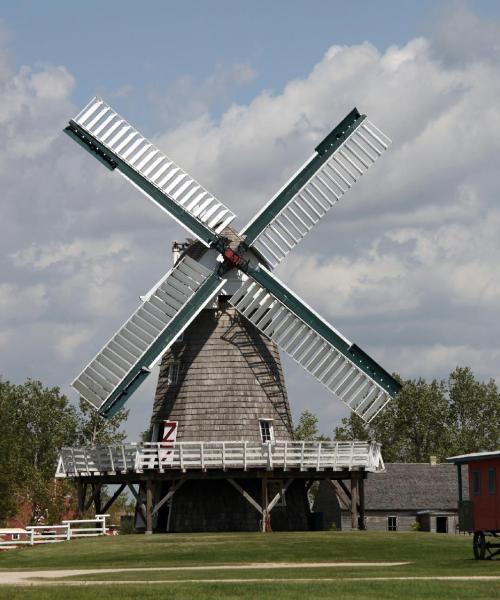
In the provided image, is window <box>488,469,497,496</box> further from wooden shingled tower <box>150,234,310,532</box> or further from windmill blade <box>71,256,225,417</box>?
windmill blade <box>71,256,225,417</box>

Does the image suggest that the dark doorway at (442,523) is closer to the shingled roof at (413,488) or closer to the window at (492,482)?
the shingled roof at (413,488)

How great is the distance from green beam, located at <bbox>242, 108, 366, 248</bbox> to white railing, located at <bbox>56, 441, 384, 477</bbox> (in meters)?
7.07

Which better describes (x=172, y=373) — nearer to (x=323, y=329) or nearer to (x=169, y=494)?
(x=169, y=494)

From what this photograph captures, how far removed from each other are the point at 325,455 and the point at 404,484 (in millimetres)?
25184

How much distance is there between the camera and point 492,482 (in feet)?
125

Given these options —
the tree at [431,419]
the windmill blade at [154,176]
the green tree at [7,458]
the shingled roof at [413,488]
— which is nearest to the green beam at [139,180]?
the windmill blade at [154,176]

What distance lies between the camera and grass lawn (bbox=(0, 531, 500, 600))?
26.0 m

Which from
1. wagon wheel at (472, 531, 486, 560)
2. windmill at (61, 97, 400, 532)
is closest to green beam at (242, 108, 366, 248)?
windmill at (61, 97, 400, 532)

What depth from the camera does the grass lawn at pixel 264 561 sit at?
85.3 ft

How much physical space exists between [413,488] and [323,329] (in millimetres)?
25695

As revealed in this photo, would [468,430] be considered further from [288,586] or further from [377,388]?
[288,586]

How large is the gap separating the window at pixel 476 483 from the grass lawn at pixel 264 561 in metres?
1.86

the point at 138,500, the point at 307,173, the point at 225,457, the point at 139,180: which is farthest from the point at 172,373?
the point at 307,173

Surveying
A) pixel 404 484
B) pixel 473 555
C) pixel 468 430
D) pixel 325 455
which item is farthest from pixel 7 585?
pixel 468 430
